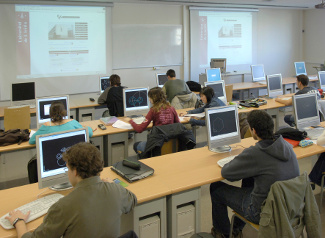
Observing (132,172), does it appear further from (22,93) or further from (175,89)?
(22,93)

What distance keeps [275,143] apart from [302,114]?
184cm

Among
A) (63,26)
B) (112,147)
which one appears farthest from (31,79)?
(112,147)

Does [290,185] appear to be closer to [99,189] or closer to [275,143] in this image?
[275,143]

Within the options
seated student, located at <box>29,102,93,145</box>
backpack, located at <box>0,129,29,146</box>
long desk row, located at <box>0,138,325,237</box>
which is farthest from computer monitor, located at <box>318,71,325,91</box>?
backpack, located at <box>0,129,29,146</box>

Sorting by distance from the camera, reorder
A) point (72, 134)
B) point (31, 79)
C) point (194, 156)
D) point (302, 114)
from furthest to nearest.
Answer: point (31, 79), point (302, 114), point (194, 156), point (72, 134)

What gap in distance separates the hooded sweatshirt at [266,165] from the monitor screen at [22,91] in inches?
175

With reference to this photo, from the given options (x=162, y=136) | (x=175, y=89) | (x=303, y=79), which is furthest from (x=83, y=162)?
(x=303, y=79)

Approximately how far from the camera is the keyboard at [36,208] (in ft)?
6.82

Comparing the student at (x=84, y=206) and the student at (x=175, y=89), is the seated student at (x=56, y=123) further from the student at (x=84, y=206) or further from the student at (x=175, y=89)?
the student at (x=175, y=89)

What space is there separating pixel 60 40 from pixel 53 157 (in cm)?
541

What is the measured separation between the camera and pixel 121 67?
318 inches

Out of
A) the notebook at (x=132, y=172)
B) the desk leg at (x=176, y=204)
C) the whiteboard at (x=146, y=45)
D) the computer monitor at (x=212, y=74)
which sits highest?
the whiteboard at (x=146, y=45)

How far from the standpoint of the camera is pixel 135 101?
5.06 metres

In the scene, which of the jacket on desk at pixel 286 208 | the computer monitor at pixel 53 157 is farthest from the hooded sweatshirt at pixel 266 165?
the computer monitor at pixel 53 157
